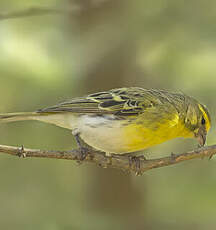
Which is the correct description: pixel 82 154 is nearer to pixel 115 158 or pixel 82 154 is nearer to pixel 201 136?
pixel 115 158

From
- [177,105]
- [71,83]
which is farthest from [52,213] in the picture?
[177,105]

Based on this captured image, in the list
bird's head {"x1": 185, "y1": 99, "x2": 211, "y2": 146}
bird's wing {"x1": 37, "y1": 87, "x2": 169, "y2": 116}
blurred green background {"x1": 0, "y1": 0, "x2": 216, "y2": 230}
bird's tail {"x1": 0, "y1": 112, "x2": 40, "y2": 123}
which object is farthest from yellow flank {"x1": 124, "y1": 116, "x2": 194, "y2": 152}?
blurred green background {"x1": 0, "y1": 0, "x2": 216, "y2": 230}

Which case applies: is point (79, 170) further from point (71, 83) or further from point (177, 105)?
point (177, 105)

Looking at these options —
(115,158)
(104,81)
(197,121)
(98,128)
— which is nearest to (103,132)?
(98,128)

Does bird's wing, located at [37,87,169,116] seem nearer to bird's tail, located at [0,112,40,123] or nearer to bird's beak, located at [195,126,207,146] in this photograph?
bird's tail, located at [0,112,40,123]

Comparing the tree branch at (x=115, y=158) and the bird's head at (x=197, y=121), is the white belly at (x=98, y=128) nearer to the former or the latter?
the tree branch at (x=115, y=158)

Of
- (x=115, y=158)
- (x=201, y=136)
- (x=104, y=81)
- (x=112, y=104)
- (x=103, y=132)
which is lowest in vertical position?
(x=115, y=158)
